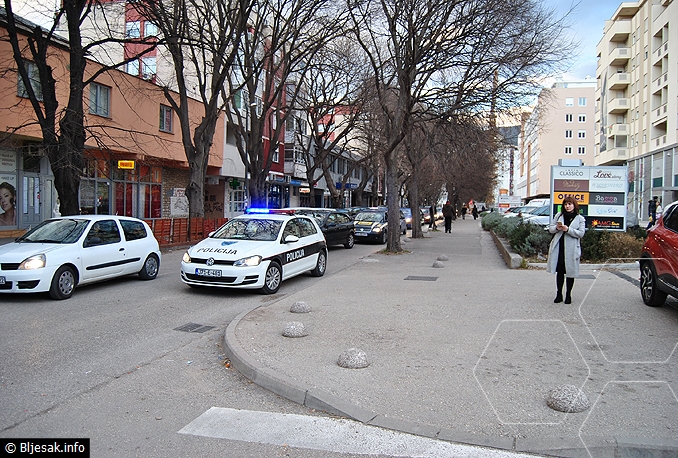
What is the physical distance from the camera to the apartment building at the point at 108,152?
1803 cm

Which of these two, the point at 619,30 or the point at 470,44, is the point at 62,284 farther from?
the point at 619,30

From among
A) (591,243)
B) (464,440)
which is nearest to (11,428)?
(464,440)

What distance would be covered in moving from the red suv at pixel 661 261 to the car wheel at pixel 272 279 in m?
6.49

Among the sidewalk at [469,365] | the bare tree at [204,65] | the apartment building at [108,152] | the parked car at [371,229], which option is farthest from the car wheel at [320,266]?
the parked car at [371,229]

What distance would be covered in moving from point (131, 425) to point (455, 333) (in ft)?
13.4

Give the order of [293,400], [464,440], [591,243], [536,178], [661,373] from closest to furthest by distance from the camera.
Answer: [464,440]
[293,400]
[661,373]
[591,243]
[536,178]

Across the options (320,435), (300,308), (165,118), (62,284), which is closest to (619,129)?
(165,118)

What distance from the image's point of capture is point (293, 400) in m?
4.66

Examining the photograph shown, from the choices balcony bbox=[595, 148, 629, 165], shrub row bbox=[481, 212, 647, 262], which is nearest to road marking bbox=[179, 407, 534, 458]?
shrub row bbox=[481, 212, 647, 262]

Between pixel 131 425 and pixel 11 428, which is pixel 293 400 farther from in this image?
pixel 11 428

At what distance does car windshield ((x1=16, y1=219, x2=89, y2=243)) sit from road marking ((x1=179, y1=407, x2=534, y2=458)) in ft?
22.4

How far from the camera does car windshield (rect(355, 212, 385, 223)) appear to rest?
24.3m

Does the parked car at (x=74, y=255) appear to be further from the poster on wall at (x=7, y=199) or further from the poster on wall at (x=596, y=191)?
the poster on wall at (x=596, y=191)

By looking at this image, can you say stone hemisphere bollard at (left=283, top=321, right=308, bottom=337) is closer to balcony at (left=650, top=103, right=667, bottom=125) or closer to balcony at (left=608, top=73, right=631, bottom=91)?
balcony at (left=650, top=103, right=667, bottom=125)
